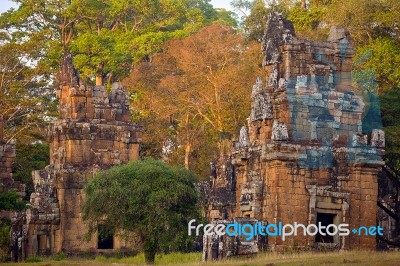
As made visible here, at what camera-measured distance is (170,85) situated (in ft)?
192

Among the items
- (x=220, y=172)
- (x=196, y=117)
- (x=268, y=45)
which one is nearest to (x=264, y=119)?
(x=268, y=45)

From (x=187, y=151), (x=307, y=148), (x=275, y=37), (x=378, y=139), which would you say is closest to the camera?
(x=307, y=148)

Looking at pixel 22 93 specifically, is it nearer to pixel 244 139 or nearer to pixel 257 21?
pixel 257 21

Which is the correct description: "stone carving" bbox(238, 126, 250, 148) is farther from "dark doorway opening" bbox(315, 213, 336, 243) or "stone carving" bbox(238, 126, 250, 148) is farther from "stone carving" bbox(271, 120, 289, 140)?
"dark doorway opening" bbox(315, 213, 336, 243)

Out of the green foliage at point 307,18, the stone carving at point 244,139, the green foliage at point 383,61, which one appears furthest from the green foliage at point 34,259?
the green foliage at point 307,18

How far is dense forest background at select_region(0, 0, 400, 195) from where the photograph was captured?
174 feet

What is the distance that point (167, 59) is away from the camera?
199 feet

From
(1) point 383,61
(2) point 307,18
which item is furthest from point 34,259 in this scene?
(2) point 307,18

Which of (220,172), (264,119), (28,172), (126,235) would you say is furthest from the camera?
(28,172)

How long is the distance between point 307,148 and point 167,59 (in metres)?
27.2

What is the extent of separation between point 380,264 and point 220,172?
15540mm

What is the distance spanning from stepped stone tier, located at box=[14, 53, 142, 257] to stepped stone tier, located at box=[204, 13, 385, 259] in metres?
8.87

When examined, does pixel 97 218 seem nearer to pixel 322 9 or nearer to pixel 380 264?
pixel 380 264

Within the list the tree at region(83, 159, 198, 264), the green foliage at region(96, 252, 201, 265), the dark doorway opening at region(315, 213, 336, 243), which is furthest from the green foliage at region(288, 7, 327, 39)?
the dark doorway opening at region(315, 213, 336, 243)
